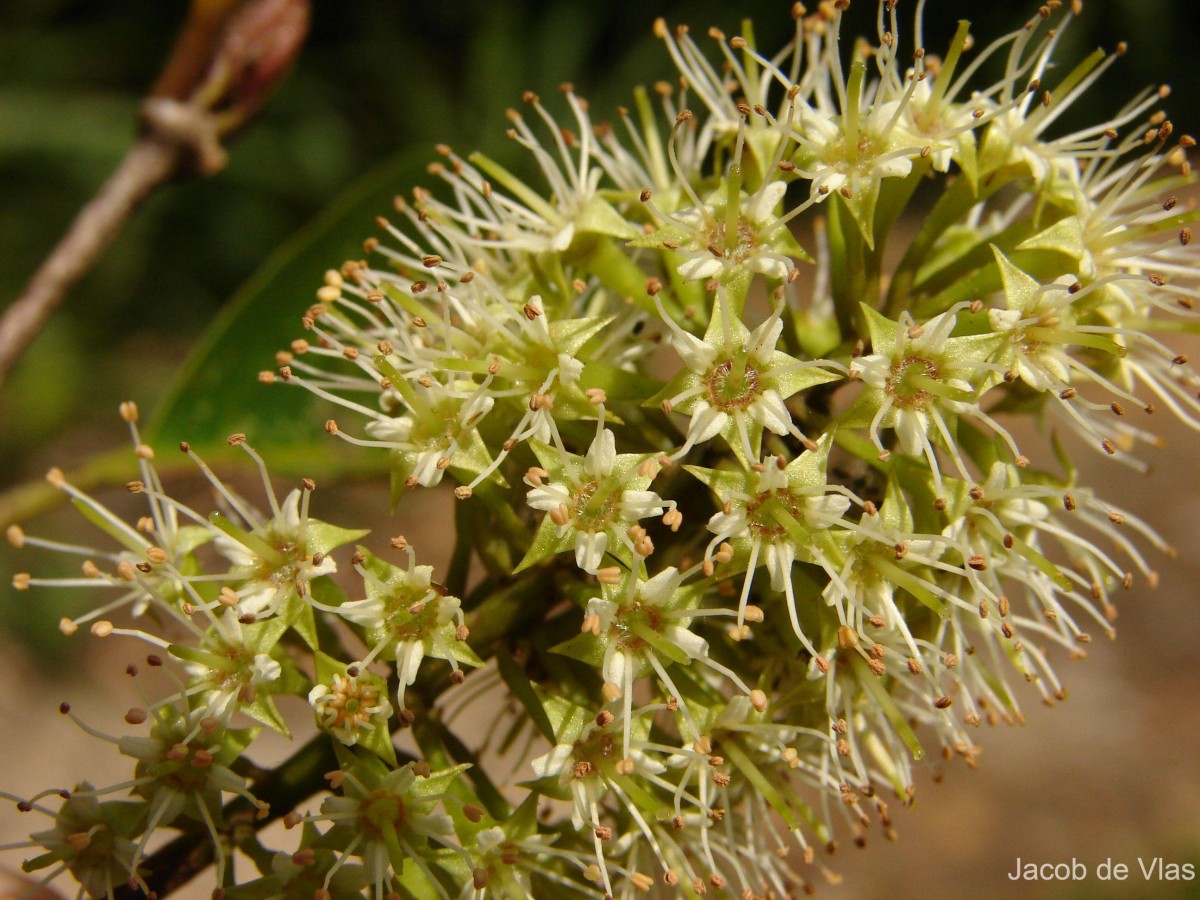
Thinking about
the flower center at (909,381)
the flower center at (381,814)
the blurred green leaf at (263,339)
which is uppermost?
the blurred green leaf at (263,339)

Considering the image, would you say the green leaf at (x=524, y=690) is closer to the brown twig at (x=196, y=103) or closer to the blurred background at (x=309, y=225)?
the brown twig at (x=196, y=103)

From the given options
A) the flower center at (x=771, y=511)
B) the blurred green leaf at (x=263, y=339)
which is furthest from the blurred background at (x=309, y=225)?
the flower center at (x=771, y=511)

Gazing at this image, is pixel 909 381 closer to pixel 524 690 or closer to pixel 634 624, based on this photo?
pixel 634 624

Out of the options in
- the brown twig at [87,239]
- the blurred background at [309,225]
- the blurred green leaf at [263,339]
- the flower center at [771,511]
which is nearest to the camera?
the flower center at [771,511]

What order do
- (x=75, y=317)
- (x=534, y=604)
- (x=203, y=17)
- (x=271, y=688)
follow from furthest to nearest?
(x=75, y=317), (x=203, y=17), (x=534, y=604), (x=271, y=688)

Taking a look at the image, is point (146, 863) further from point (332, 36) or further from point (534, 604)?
point (332, 36)

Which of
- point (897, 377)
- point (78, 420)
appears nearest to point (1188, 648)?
point (897, 377)
